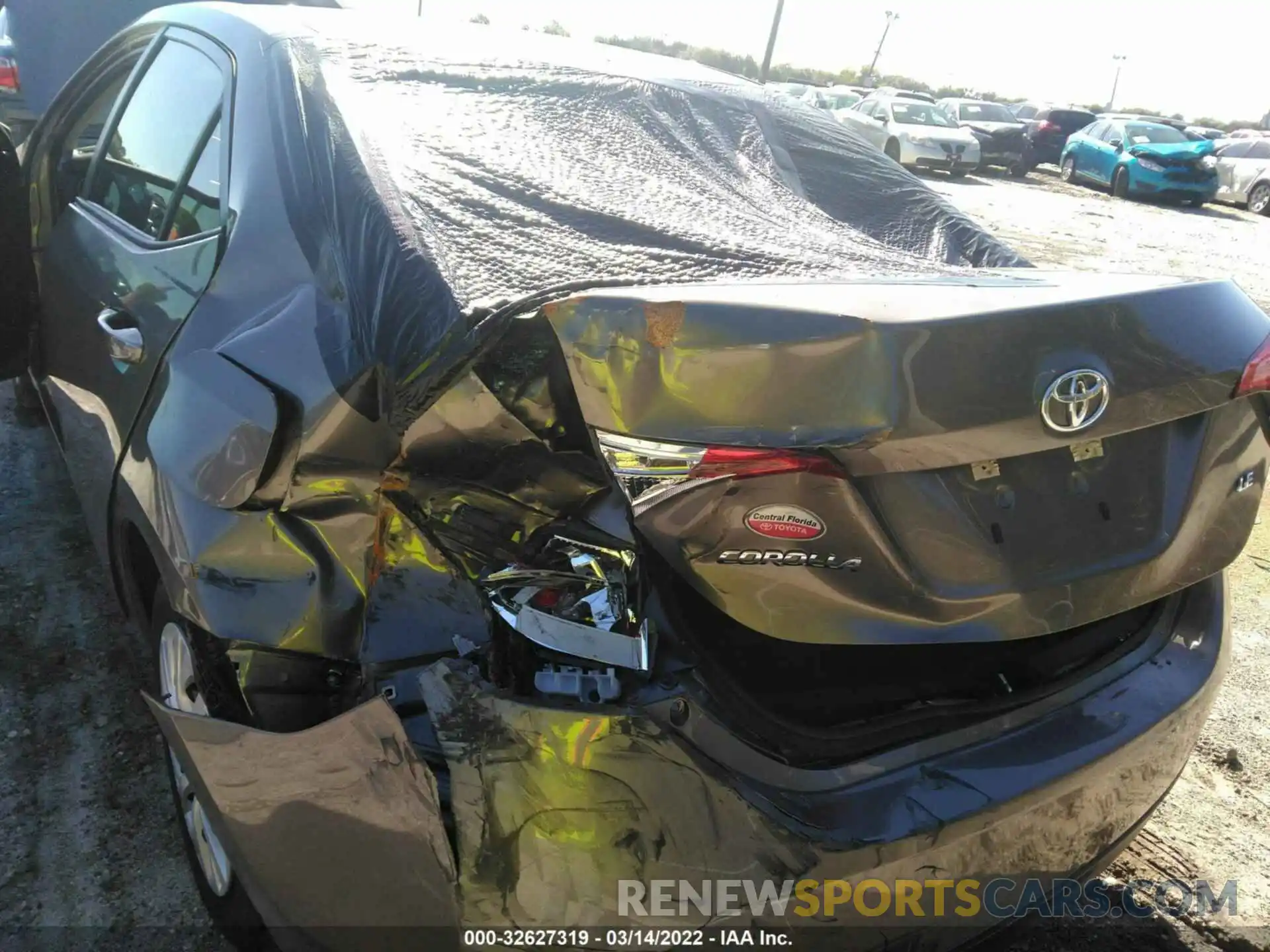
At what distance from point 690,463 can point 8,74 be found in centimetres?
891

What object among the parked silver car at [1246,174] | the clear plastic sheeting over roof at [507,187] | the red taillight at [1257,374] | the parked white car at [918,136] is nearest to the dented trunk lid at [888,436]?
the red taillight at [1257,374]

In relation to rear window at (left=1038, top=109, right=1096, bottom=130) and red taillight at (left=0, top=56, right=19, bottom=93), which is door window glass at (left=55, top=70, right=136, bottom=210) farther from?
rear window at (left=1038, top=109, right=1096, bottom=130)

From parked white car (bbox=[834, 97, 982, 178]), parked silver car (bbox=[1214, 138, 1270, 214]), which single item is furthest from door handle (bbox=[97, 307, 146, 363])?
parked silver car (bbox=[1214, 138, 1270, 214])

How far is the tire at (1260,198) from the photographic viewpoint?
19.3m

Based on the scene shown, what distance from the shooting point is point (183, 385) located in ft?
6.56

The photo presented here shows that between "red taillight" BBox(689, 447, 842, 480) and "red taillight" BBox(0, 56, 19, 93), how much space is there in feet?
29.2

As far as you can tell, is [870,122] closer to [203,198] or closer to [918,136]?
[918,136]

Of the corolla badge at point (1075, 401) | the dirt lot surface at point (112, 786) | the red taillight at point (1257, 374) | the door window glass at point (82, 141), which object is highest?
the red taillight at point (1257, 374)

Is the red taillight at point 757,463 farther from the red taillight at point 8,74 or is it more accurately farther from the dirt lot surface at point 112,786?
the red taillight at point 8,74

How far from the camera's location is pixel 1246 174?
65.2 ft

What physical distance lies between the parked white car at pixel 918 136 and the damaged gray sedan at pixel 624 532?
20372 mm

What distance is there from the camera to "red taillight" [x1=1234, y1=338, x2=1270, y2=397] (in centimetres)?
178

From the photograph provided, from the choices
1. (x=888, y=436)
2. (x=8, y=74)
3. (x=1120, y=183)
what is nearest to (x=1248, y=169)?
(x=1120, y=183)

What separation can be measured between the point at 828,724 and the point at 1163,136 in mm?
23753
